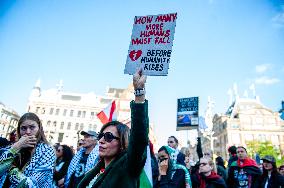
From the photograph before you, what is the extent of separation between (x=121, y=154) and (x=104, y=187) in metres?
0.36

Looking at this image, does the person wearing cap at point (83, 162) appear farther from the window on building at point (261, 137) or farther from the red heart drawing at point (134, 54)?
the window on building at point (261, 137)

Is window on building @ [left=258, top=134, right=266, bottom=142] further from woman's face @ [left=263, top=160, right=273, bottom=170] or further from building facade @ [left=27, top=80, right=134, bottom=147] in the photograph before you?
woman's face @ [left=263, top=160, right=273, bottom=170]

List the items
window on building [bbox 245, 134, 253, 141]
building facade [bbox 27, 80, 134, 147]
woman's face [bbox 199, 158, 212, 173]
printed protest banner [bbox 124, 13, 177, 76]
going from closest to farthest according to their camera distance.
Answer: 1. printed protest banner [bbox 124, 13, 177, 76]
2. woman's face [bbox 199, 158, 212, 173]
3. building facade [bbox 27, 80, 134, 147]
4. window on building [bbox 245, 134, 253, 141]

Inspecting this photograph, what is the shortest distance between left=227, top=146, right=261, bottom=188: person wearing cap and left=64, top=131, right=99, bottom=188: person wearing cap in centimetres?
370

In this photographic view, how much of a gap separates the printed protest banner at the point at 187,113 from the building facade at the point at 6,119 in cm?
6654

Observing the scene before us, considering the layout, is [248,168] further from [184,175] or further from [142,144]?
[142,144]

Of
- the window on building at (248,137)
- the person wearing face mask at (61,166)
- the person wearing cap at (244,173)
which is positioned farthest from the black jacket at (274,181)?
the window on building at (248,137)

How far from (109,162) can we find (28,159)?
1.30 metres

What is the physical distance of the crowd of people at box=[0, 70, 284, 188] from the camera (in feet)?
6.23

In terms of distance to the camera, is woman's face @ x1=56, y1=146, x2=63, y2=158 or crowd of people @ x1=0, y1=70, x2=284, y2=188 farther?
woman's face @ x1=56, y1=146, x2=63, y2=158

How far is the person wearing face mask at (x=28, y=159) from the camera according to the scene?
2748mm

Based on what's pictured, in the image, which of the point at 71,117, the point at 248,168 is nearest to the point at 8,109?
the point at 71,117

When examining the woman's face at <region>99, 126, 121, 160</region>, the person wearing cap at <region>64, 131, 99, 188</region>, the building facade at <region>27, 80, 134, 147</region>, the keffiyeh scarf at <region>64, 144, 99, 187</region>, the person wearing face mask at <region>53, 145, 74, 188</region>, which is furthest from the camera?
the building facade at <region>27, 80, 134, 147</region>

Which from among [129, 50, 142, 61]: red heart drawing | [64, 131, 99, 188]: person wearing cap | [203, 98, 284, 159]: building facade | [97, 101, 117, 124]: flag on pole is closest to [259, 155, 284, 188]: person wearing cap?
[97, 101, 117, 124]: flag on pole
